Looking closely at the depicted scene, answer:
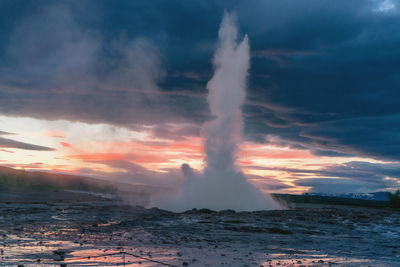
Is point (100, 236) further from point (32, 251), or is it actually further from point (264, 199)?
point (264, 199)

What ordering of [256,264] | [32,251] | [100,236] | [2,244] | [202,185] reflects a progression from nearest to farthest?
[256,264], [32,251], [2,244], [100,236], [202,185]

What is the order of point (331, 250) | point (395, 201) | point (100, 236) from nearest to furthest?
point (331, 250) → point (100, 236) → point (395, 201)

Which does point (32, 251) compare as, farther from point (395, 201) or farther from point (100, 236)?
point (395, 201)

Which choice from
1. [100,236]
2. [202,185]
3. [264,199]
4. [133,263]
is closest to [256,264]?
[133,263]

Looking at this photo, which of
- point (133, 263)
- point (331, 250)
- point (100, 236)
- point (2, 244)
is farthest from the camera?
point (100, 236)

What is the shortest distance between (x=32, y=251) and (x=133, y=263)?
471 cm

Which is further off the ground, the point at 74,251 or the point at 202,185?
the point at 202,185

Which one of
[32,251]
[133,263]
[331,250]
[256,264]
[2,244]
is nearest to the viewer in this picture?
[133,263]

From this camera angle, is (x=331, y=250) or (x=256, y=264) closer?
(x=256, y=264)

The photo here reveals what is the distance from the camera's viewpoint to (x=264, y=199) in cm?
5253

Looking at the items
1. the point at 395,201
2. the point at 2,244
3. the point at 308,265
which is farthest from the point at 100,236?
the point at 395,201

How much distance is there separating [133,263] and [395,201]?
121066 mm

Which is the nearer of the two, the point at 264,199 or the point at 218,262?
the point at 218,262

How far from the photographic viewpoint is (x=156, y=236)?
764 inches
